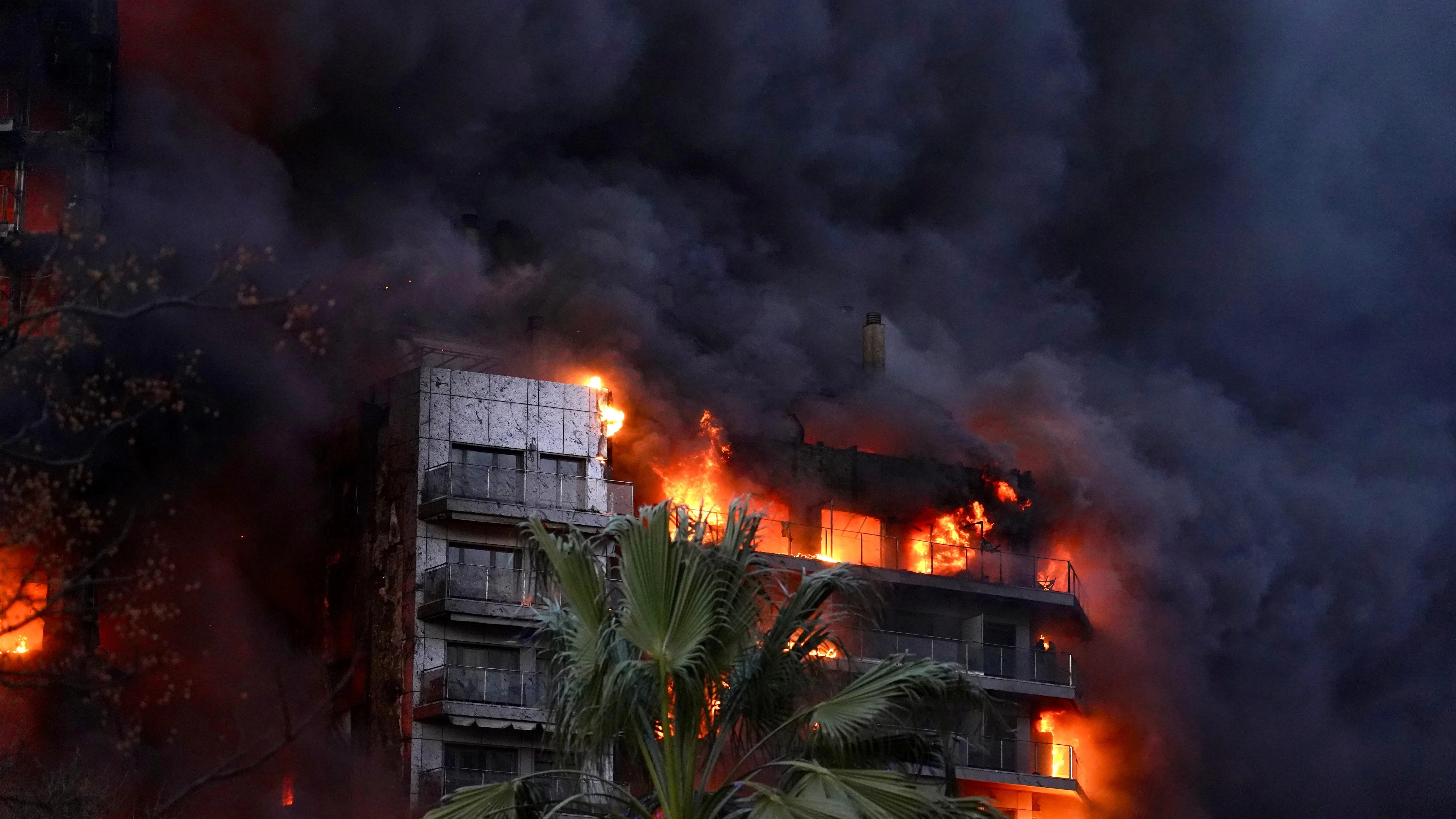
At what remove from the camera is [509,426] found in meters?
58.5

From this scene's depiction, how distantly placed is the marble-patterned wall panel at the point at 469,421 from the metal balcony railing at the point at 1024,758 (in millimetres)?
16989

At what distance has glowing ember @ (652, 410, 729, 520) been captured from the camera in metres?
62.7

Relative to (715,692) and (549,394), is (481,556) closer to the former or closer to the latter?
(549,394)

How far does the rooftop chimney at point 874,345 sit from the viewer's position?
72688mm

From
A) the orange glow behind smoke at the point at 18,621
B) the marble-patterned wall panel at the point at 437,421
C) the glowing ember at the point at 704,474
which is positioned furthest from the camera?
the glowing ember at the point at 704,474

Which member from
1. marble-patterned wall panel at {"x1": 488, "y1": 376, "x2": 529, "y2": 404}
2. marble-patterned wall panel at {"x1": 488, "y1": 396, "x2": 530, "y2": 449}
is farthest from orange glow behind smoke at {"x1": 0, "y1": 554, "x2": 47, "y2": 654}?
marble-patterned wall panel at {"x1": 488, "y1": 376, "x2": 529, "y2": 404}

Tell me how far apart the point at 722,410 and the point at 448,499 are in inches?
452

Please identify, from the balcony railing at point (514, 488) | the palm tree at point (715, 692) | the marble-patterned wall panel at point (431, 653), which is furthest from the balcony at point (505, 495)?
the palm tree at point (715, 692)

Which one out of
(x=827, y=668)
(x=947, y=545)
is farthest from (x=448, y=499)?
(x=827, y=668)

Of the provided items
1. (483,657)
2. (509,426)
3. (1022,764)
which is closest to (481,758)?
(483,657)

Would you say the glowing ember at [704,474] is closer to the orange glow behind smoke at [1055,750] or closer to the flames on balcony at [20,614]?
the orange glow behind smoke at [1055,750]

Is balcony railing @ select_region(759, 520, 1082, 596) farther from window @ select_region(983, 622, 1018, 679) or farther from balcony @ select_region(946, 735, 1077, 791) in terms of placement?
balcony @ select_region(946, 735, 1077, 791)

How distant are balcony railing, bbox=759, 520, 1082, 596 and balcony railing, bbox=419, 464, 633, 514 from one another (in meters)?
7.38

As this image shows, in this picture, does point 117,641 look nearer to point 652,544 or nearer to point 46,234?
point 46,234
